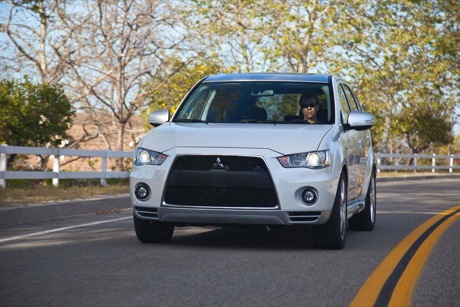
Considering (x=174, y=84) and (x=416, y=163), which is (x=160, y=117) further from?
→ (x=416, y=163)

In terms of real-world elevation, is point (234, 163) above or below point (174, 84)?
below

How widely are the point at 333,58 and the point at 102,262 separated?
27547 mm

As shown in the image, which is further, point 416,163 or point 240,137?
point 416,163

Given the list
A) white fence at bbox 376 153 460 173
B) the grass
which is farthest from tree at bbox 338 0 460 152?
the grass

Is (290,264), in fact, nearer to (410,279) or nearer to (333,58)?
(410,279)

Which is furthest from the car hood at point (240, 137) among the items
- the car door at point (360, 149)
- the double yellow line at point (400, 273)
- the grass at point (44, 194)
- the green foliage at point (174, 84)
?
the green foliage at point (174, 84)

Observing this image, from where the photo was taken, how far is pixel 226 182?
8.62 metres

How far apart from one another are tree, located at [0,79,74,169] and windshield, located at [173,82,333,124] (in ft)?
33.5

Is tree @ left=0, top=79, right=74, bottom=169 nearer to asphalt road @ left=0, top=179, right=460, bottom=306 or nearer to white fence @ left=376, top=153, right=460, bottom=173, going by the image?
asphalt road @ left=0, top=179, right=460, bottom=306

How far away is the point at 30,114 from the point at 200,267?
13.6 metres

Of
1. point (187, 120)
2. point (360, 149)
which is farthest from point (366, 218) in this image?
point (187, 120)

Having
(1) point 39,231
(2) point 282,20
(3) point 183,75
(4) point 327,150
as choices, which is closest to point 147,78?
(3) point 183,75

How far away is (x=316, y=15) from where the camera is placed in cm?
3359

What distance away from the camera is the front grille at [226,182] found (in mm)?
8625
